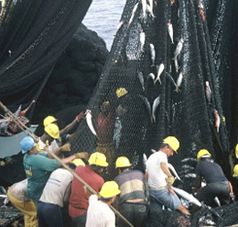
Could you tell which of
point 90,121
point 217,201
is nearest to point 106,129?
point 90,121

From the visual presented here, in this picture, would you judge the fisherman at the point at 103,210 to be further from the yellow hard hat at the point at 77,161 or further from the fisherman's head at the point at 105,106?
the fisherman's head at the point at 105,106

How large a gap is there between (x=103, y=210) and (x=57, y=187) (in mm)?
1113

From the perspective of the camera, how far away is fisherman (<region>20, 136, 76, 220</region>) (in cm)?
663

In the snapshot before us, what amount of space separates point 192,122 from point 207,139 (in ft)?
1.14

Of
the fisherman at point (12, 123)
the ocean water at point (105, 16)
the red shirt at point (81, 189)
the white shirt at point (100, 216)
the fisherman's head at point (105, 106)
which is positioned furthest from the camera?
the ocean water at point (105, 16)

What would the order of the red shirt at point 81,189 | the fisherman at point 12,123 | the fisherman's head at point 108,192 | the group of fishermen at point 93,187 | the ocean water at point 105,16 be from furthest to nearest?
the ocean water at point 105,16, the fisherman at point 12,123, the group of fishermen at point 93,187, the red shirt at point 81,189, the fisherman's head at point 108,192

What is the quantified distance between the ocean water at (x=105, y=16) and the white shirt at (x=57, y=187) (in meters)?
10.7

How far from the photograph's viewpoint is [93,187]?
6.01 metres

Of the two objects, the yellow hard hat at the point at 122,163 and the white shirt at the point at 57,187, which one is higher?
the yellow hard hat at the point at 122,163

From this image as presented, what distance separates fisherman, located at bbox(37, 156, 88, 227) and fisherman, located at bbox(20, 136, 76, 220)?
235 millimetres

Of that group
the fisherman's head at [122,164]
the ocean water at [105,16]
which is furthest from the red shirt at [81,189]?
the ocean water at [105,16]

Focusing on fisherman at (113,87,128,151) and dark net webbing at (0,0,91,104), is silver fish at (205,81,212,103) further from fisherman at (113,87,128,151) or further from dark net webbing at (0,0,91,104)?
dark net webbing at (0,0,91,104)

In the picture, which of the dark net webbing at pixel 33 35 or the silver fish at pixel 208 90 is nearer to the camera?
the silver fish at pixel 208 90

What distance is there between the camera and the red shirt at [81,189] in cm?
606
